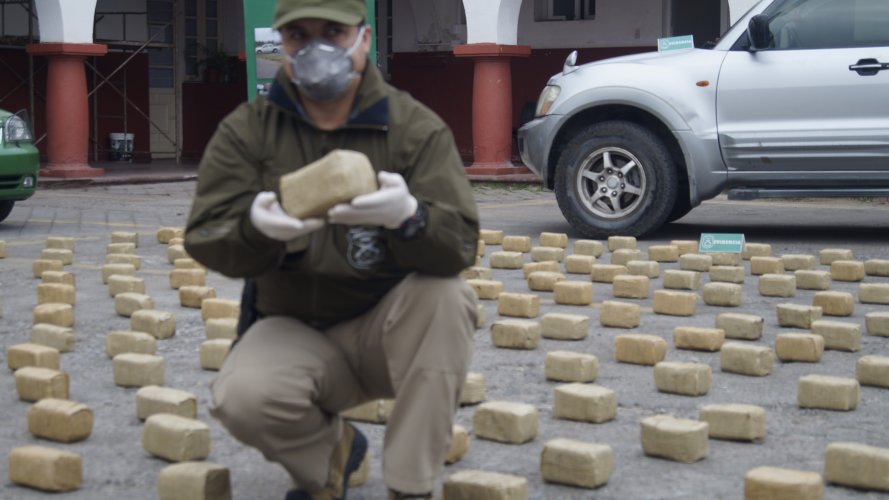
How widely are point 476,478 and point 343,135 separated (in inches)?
36.0

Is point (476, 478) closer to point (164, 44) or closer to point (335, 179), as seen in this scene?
point (335, 179)

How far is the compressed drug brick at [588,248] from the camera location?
30.7ft

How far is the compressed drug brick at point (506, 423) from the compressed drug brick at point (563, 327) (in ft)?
5.79

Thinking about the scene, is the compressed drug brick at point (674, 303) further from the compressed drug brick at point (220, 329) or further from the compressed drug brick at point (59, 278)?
the compressed drug brick at point (59, 278)

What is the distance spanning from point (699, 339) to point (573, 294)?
4.75 feet

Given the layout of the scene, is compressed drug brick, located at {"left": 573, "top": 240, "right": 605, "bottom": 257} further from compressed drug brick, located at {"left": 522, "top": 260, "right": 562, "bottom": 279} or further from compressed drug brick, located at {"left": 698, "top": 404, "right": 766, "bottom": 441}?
compressed drug brick, located at {"left": 698, "top": 404, "right": 766, "bottom": 441}

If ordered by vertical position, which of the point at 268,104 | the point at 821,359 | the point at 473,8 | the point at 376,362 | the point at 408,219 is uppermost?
the point at 473,8

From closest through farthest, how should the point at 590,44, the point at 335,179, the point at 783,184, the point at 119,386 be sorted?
the point at 335,179 → the point at 119,386 → the point at 783,184 → the point at 590,44

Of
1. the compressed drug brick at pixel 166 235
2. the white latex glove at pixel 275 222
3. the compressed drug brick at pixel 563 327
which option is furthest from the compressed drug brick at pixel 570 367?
the compressed drug brick at pixel 166 235

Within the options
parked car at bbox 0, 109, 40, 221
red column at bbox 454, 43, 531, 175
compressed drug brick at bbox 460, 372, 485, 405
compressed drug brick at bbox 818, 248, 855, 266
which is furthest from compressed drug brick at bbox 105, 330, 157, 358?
red column at bbox 454, 43, 531, 175

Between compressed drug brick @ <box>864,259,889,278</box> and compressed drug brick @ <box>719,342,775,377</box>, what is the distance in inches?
126

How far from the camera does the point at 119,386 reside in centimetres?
527

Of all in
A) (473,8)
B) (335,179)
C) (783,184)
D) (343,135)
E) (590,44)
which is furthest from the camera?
(590,44)

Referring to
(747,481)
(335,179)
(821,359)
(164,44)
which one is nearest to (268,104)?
(335,179)
